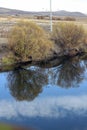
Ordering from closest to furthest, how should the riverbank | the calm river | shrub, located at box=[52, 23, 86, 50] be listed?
the calm river, the riverbank, shrub, located at box=[52, 23, 86, 50]

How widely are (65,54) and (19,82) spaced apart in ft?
38.8

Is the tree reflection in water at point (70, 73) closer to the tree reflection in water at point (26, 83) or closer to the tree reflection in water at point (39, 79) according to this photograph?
the tree reflection in water at point (39, 79)

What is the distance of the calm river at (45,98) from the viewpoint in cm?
1452

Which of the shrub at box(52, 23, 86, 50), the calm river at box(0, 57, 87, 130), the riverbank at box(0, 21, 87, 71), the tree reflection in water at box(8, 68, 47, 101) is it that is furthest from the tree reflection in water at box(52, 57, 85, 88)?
the shrub at box(52, 23, 86, 50)

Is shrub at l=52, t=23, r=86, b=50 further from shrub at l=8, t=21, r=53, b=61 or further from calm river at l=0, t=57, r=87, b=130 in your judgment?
calm river at l=0, t=57, r=87, b=130

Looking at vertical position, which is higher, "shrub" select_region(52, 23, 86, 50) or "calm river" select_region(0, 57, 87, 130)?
"shrub" select_region(52, 23, 86, 50)

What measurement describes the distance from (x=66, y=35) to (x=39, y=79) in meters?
11.2

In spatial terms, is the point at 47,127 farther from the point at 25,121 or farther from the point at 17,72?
the point at 17,72

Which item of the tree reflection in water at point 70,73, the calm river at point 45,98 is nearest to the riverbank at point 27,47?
the tree reflection in water at point 70,73

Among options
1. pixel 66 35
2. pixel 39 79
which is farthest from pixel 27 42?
pixel 66 35

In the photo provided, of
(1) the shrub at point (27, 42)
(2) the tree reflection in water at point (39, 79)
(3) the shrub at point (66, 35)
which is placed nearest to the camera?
(2) the tree reflection in water at point (39, 79)

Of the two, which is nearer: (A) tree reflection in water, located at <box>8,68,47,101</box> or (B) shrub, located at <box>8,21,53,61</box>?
(A) tree reflection in water, located at <box>8,68,47,101</box>

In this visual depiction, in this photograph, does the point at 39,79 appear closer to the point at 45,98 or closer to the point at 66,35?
the point at 45,98

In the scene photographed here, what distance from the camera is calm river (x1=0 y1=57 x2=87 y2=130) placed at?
1452 cm
